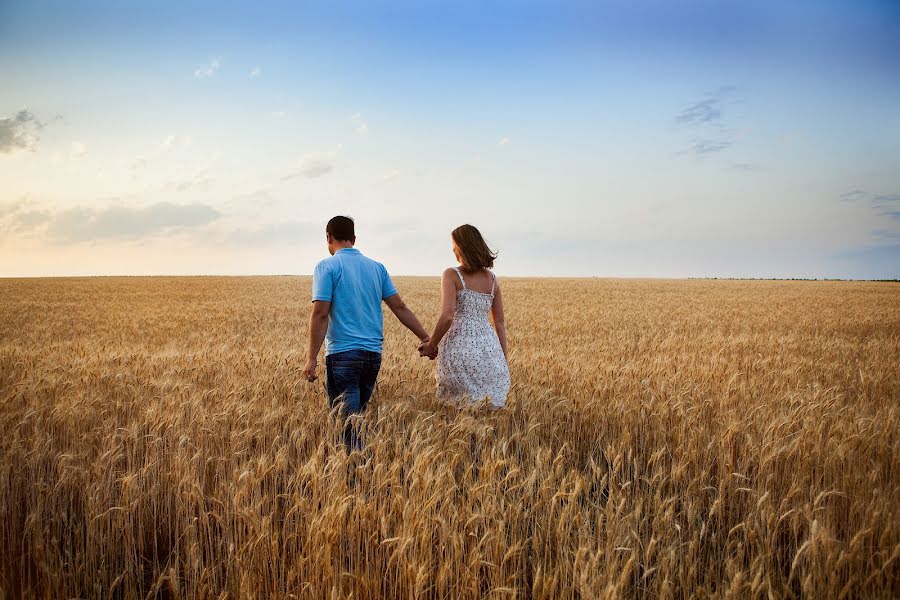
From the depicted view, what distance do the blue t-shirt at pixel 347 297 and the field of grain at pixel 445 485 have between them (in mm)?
724

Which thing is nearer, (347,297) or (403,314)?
(347,297)

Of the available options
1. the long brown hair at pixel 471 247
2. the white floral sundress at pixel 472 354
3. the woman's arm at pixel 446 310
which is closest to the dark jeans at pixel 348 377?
the woman's arm at pixel 446 310

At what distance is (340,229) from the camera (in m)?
4.44

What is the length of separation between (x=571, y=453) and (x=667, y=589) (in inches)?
84.1

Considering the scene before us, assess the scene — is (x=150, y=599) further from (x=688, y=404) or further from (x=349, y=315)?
(x=688, y=404)

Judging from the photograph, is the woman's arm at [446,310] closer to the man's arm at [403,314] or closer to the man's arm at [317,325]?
the man's arm at [403,314]

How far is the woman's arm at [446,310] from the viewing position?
4723 millimetres

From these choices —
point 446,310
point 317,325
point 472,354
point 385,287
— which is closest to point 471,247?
point 446,310

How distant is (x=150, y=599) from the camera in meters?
2.77

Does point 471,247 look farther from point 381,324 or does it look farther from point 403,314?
point 381,324

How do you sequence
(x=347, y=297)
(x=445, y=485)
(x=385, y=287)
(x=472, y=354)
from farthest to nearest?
1. (x=472, y=354)
2. (x=385, y=287)
3. (x=347, y=297)
4. (x=445, y=485)

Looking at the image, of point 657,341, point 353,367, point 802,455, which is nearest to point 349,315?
point 353,367

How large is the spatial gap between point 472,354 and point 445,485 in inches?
72.9

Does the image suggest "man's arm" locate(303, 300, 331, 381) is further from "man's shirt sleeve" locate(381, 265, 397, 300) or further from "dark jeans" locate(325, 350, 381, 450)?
"man's shirt sleeve" locate(381, 265, 397, 300)
